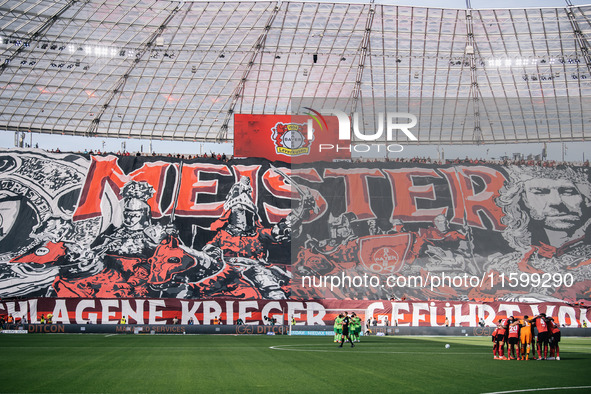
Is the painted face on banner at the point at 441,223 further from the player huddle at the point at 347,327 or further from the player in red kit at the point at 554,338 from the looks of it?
the player in red kit at the point at 554,338

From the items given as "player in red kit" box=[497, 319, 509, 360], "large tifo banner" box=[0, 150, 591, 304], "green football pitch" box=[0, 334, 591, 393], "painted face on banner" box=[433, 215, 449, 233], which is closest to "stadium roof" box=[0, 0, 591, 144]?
"large tifo banner" box=[0, 150, 591, 304]

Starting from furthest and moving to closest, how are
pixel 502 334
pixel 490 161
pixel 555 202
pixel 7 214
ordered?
pixel 490 161 < pixel 555 202 < pixel 7 214 < pixel 502 334

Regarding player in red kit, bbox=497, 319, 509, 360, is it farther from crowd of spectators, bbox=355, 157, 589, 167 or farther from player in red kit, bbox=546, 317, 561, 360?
crowd of spectators, bbox=355, 157, 589, 167

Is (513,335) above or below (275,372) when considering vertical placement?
above

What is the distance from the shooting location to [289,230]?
7100cm

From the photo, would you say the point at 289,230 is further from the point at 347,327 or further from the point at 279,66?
the point at 347,327

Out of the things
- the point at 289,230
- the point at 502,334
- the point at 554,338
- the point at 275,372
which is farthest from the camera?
the point at 289,230

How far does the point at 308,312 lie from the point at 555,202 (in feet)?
107

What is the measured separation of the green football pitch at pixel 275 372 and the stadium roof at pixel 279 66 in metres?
43.6

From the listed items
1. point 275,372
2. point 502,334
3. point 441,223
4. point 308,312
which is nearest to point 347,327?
point 502,334

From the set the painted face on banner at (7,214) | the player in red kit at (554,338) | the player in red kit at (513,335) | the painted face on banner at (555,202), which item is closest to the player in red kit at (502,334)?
A: the player in red kit at (513,335)

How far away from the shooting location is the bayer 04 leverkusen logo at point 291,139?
7606 cm

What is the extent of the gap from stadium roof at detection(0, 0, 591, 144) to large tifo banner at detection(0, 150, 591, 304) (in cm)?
897

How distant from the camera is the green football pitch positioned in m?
18.4
